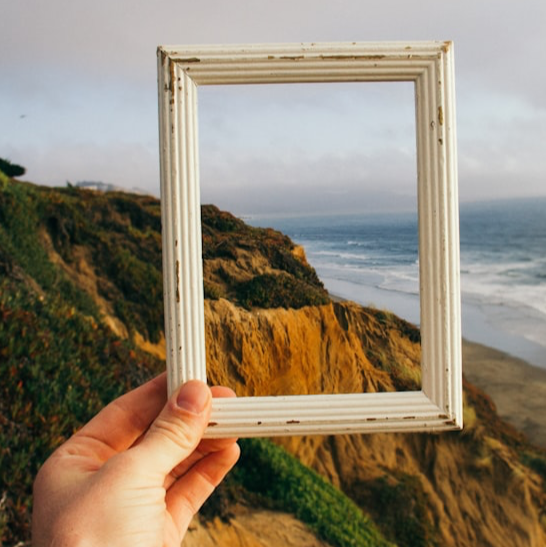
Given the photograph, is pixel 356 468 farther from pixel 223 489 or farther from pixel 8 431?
pixel 8 431

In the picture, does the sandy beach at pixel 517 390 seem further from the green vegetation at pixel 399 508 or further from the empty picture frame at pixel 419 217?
the empty picture frame at pixel 419 217

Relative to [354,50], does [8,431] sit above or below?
below

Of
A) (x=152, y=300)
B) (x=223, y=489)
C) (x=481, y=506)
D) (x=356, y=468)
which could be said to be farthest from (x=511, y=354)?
(x=152, y=300)

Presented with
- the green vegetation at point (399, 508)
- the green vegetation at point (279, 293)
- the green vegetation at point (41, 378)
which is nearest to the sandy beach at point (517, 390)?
the green vegetation at point (399, 508)

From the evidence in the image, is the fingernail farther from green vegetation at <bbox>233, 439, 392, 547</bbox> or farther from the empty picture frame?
green vegetation at <bbox>233, 439, 392, 547</bbox>

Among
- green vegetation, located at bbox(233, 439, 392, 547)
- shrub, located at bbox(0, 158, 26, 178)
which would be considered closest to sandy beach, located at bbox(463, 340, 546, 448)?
green vegetation, located at bbox(233, 439, 392, 547)

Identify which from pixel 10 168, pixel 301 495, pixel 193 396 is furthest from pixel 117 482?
pixel 10 168
